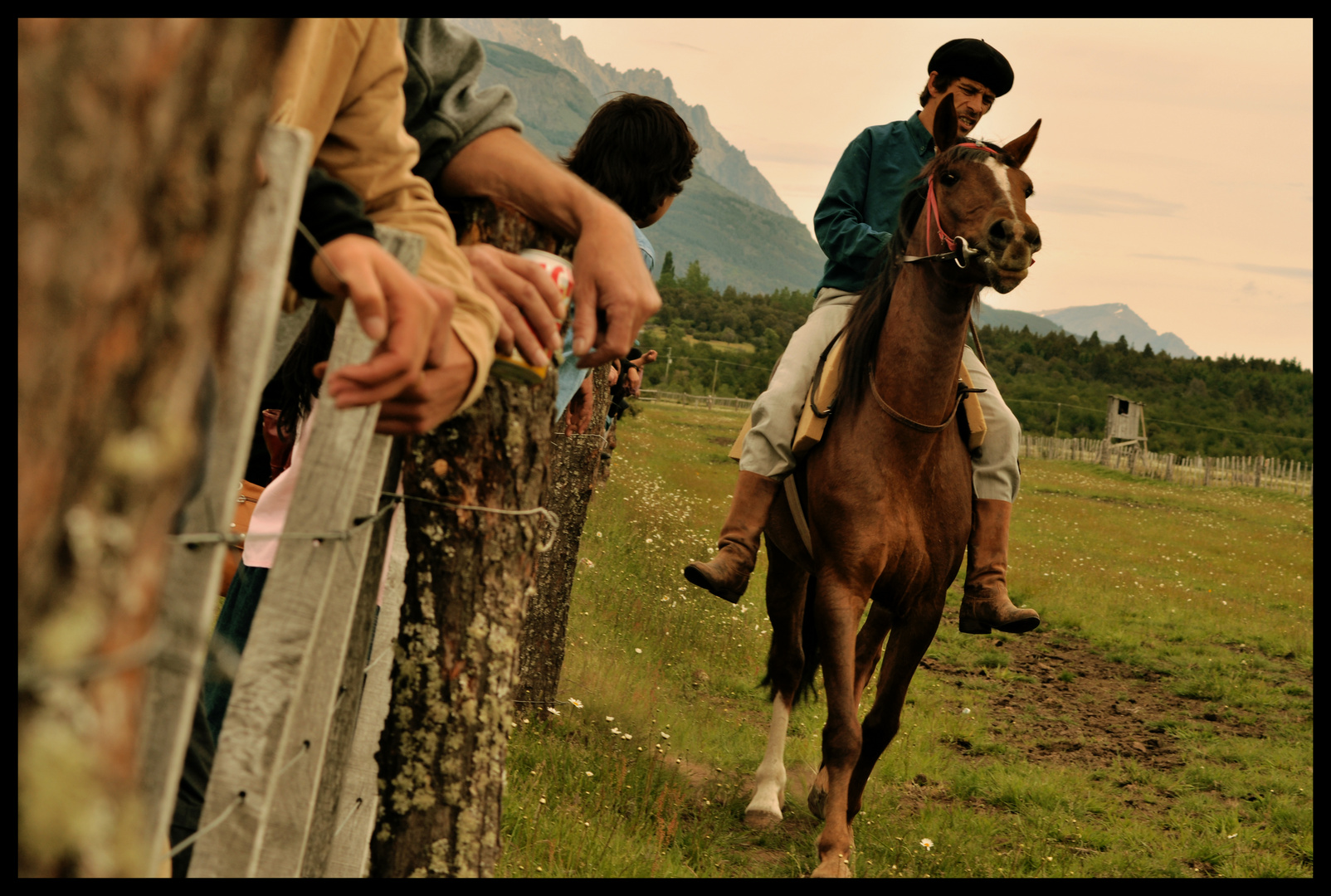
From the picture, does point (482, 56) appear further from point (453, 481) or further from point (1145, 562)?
point (1145, 562)

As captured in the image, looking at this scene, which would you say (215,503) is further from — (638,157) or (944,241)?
(944,241)

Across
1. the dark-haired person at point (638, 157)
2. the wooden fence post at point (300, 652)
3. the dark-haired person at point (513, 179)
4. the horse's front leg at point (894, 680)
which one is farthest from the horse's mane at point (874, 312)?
the wooden fence post at point (300, 652)

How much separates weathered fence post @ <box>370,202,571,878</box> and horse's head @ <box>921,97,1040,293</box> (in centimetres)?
277

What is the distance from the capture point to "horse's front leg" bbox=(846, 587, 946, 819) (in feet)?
15.4

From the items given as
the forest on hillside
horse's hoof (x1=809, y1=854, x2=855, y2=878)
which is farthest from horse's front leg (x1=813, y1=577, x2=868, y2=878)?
the forest on hillside

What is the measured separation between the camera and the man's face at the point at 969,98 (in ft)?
17.3

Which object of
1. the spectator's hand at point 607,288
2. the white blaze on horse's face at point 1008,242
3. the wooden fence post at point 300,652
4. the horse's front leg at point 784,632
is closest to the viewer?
the wooden fence post at point 300,652

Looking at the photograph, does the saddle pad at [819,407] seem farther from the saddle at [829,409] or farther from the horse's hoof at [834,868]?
the horse's hoof at [834,868]

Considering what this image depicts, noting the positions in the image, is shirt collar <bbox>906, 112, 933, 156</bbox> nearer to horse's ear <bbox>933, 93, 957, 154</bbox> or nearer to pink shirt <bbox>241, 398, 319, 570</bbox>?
horse's ear <bbox>933, 93, 957, 154</bbox>

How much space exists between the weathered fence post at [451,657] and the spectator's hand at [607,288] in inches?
7.0

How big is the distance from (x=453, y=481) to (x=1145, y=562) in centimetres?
1749

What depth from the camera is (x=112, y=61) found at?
→ 0.62 m

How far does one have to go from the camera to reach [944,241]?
14.0 ft
